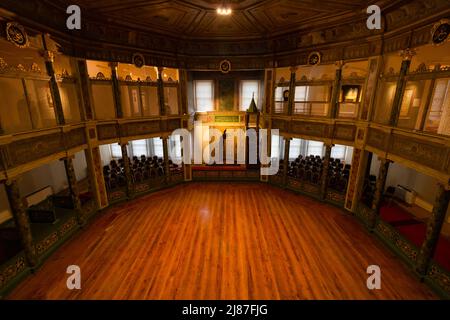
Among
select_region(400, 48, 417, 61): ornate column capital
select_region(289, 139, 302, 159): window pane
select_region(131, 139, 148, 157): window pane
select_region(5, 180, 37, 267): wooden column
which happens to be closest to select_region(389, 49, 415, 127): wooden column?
select_region(400, 48, 417, 61): ornate column capital

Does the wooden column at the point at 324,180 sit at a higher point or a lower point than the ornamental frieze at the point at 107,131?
lower

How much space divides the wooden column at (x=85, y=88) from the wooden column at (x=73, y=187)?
1.77m

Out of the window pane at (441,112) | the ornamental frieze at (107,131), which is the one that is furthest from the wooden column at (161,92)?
the window pane at (441,112)

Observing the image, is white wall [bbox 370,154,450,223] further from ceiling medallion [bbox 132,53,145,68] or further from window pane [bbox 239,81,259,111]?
ceiling medallion [bbox 132,53,145,68]

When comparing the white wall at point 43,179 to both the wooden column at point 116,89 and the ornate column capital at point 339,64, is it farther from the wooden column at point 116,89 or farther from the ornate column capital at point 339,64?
the ornate column capital at point 339,64

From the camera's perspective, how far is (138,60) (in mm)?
8711

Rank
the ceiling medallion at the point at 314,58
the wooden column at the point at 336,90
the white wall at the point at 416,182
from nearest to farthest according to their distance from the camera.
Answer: the wooden column at the point at 336,90
the ceiling medallion at the point at 314,58
the white wall at the point at 416,182

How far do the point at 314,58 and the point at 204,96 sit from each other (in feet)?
22.3

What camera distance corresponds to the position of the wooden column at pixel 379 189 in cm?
667

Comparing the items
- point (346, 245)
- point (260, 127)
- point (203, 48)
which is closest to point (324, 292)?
point (346, 245)

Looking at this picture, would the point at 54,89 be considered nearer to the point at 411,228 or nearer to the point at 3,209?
the point at 3,209

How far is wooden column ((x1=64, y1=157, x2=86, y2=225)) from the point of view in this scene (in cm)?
689

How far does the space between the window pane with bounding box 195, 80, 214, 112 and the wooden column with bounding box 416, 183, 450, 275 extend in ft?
36.1

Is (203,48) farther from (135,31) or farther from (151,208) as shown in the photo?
(151,208)
